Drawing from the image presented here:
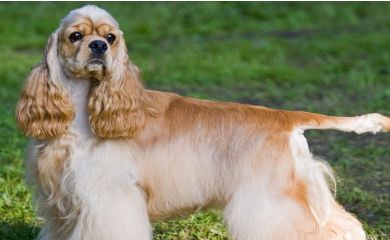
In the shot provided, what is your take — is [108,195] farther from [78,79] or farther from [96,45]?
[96,45]

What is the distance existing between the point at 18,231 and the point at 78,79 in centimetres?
163

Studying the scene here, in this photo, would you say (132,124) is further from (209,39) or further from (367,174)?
(209,39)

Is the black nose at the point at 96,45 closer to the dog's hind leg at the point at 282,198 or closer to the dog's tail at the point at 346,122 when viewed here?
the dog's hind leg at the point at 282,198

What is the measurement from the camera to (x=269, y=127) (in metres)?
5.74

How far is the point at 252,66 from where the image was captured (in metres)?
13.4

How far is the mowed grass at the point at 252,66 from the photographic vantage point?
7566 mm

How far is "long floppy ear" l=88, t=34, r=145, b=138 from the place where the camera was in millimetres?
5629

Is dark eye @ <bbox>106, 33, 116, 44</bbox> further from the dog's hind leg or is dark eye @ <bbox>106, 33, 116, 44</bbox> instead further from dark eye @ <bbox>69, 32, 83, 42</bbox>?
the dog's hind leg

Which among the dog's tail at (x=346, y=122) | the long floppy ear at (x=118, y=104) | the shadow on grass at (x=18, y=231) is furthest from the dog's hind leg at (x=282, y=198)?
→ the shadow on grass at (x=18, y=231)

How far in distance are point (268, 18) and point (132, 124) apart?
12.2 meters

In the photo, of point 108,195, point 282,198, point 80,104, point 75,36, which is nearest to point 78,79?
point 80,104

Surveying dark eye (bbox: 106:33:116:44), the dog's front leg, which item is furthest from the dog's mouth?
the dog's front leg

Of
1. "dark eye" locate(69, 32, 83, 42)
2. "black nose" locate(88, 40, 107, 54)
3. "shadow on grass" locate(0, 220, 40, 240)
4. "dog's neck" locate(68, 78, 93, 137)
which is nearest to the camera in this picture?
"black nose" locate(88, 40, 107, 54)

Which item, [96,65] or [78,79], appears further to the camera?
[78,79]
